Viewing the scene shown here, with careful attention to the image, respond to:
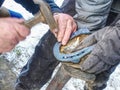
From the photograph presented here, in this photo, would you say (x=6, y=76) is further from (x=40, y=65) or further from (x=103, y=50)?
(x=103, y=50)

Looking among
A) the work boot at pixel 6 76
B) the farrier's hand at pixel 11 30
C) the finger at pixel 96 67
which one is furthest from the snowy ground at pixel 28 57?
the farrier's hand at pixel 11 30

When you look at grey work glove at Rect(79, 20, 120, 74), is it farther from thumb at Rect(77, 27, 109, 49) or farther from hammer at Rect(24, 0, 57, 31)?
hammer at Rect(24, 0, 57, 31)

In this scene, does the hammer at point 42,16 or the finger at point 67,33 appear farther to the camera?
the finger at point 67,33

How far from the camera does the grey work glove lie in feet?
5.40

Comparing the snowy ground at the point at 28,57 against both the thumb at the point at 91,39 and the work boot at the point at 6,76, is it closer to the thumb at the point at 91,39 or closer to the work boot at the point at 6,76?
the work boot at the point at 6,76

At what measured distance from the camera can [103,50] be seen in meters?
1.68

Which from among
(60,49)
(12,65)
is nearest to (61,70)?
(60,49)

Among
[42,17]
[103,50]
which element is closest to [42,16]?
[42,17]

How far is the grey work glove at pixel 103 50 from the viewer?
1.65 m

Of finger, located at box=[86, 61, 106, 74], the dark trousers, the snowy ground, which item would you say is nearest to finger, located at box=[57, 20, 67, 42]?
finger, located at box=[86, 61, 106, 74]

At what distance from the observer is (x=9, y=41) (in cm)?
136

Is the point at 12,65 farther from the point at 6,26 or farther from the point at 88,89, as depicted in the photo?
the point at 6,26

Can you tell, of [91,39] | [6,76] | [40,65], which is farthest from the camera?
[6,76]

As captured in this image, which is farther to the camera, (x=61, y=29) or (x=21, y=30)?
(x=61, y=29)
